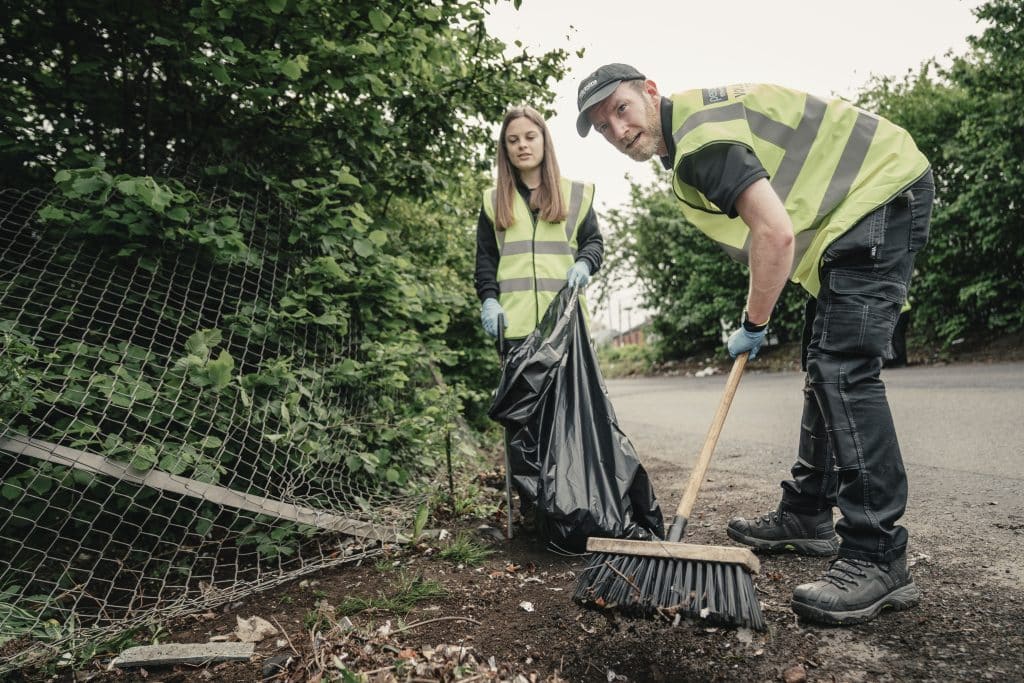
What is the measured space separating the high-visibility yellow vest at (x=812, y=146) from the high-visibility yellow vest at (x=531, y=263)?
3.31 ft

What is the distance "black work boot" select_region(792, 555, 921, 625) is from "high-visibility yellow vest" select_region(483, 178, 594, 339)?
58.0 inches

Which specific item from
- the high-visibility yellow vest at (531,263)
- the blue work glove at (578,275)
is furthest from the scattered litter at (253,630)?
the blue work glove at (578,275)

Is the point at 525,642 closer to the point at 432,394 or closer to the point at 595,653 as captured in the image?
the point at 595,653

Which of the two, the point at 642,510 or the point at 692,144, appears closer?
the point at 692,144

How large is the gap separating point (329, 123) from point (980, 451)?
4.29m

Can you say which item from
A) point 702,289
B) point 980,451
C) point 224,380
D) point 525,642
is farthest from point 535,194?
point 702,289

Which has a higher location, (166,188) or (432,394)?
(166,188)

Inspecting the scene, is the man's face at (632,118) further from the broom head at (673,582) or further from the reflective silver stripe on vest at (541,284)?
the broom head at (673,582)

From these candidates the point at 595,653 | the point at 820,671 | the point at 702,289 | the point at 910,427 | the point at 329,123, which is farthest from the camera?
the point at 702,289

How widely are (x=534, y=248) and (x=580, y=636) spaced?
172 centimetres

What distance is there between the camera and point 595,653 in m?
1.73

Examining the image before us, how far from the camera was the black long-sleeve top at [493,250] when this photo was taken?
3039 millimetres

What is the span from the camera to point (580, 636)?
1.82 m

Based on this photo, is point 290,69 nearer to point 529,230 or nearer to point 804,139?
point 529,230
